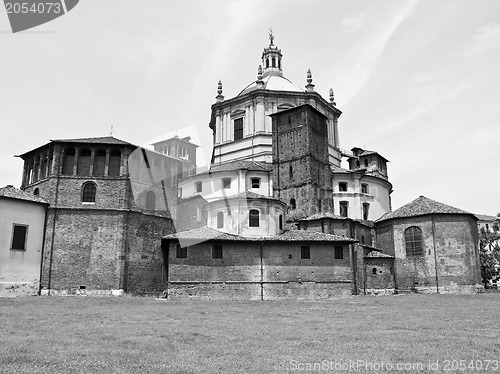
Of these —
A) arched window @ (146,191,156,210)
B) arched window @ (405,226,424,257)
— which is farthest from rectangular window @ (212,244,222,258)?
arched window @ (405,226,424,257)

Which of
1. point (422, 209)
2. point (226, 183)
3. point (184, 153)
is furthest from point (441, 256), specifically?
point (184, 153)

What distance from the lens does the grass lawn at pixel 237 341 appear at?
9.80 meters

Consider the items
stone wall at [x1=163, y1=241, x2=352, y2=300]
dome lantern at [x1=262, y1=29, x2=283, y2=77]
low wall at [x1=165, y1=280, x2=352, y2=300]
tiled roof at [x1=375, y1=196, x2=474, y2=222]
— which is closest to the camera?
low wall at [x1=165, y1=280, x2=352, y2=300]

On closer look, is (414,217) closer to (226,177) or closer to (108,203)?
(226,177)

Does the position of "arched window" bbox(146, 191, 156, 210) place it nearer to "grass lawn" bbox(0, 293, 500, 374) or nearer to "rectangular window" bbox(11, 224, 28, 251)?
"rectangular window" bbox(11, 224, 28, 251)

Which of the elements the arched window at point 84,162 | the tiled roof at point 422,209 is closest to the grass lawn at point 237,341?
the arched window at point 84,162

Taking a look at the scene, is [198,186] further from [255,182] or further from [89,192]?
[89,192]

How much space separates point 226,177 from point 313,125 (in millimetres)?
9527

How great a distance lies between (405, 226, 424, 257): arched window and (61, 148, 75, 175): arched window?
28.5 metres

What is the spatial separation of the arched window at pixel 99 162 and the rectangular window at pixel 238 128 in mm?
19603

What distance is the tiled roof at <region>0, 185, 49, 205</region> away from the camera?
101ft

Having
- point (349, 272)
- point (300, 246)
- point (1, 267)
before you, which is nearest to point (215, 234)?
point (300, 246)

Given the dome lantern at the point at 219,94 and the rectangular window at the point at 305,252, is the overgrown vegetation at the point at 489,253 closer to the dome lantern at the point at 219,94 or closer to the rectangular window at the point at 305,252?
the rectangular window at the point at 305,252

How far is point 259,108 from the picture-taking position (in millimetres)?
50375
